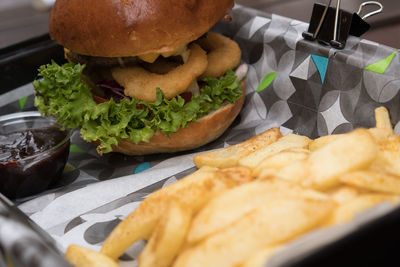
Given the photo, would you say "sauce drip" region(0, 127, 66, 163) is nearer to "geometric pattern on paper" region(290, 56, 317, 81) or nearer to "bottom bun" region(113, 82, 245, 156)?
"bottom bun" region(113, 82, 245, 156)

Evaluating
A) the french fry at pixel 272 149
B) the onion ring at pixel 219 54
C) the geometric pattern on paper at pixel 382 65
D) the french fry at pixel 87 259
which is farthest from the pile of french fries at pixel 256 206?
the onion ring at pixel 219 54

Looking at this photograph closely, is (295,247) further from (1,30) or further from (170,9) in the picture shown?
(1,30)

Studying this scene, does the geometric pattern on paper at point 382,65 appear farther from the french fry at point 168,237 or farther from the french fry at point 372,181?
the french fry at point 168,237

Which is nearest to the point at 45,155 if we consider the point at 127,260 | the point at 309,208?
the point at 127,260

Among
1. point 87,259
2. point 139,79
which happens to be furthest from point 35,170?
point 87,259

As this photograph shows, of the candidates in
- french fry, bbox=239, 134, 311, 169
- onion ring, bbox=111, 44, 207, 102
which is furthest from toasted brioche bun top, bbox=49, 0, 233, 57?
french fry, bbox=239, 134, 311, 169

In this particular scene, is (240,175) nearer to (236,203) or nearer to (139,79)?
A: (236,203)
